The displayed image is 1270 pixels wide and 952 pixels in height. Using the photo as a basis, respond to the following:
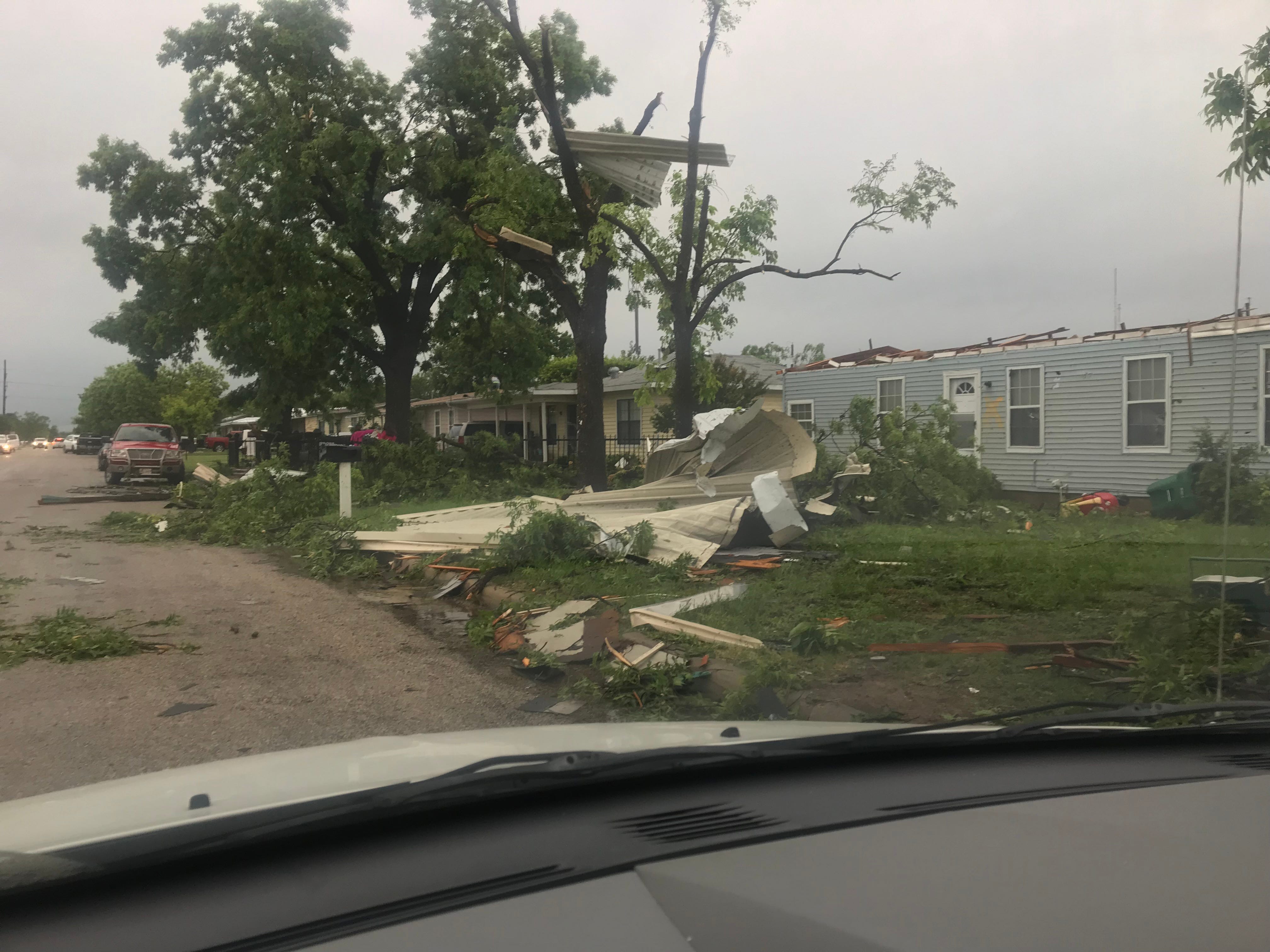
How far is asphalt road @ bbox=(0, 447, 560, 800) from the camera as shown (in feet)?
16.5

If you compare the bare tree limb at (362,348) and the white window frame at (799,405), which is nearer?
the white window frame at (799,405)

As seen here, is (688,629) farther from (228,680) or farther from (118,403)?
(118,403)

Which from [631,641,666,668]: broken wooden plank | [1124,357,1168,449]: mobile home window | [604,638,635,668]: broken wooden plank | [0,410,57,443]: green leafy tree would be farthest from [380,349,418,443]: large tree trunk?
[0,410,57,443]: green leafy tree

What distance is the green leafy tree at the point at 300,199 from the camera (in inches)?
880

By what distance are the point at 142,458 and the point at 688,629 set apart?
24.3m

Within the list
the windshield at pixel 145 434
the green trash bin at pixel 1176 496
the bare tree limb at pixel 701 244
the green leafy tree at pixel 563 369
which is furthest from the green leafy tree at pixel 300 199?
the green leafy tree at pixel 563 369

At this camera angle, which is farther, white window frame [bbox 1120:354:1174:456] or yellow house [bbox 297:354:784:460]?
yellow house [bbox 297:354:784:460]

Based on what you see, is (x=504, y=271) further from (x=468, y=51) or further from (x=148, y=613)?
(x=148, y=613)

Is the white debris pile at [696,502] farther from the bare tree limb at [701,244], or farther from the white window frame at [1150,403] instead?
the white window frame at [1150,403]

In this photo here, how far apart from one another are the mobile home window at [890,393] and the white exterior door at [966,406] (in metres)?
1.02

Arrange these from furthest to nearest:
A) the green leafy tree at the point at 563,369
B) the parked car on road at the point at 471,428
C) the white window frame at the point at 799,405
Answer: the green leafy tree at the point at 563,369, the parked car on road at the point at 471,428, the white window frame at the point at 799,405

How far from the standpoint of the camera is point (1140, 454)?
14.8 meters

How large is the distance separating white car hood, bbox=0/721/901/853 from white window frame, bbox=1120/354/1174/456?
44.7 feet

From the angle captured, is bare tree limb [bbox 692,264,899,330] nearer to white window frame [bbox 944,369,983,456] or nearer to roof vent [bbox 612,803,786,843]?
white window frame [bbox 944,369,983,456]
